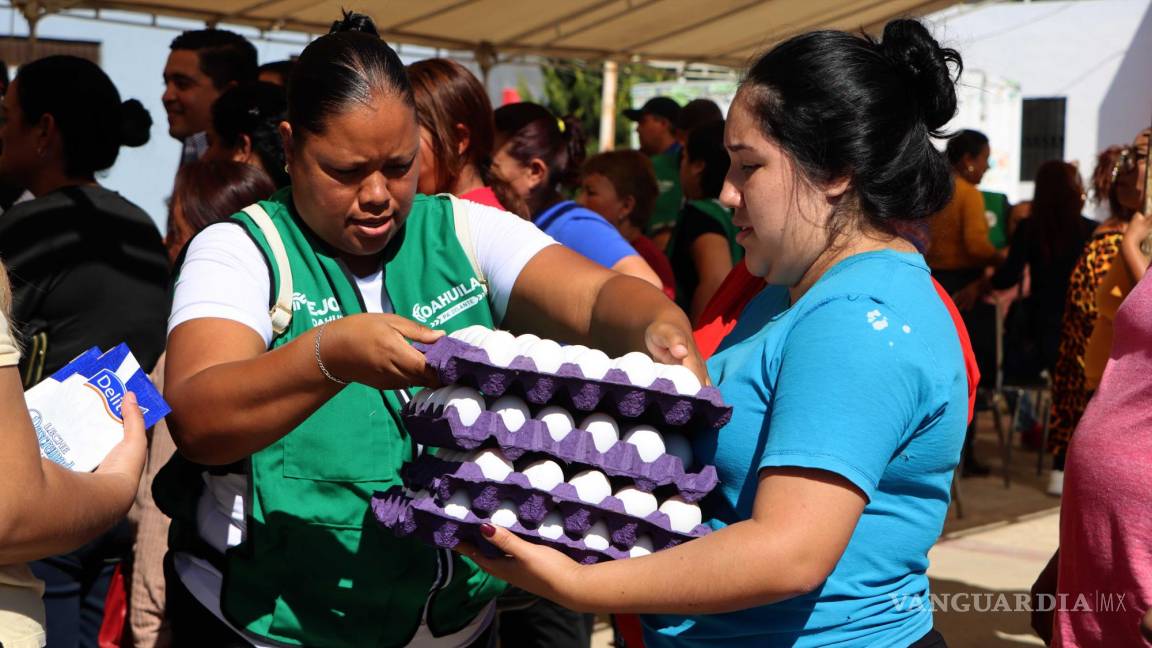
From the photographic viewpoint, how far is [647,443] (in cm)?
165

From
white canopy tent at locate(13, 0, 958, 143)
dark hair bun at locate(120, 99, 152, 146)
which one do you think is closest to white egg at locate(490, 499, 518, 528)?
dark hair bun at locate(120, 99, 152, 146)

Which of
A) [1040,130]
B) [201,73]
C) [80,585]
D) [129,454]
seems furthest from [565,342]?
[1040,130]

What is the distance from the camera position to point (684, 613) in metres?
1.55

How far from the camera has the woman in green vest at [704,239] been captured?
4789 mm

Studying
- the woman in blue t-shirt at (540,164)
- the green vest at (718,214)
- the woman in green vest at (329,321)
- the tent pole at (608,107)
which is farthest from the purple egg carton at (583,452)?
the tent pole at (608,107)

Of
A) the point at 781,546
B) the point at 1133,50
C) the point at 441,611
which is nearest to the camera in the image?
the point at 781,546

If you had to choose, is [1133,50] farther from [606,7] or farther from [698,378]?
[698,378]

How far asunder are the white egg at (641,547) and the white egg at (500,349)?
0.30 meters

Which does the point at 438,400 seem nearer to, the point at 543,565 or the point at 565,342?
the point at 543,565

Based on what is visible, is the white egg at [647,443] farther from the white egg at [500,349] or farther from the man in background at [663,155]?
the man in background at [663,155]

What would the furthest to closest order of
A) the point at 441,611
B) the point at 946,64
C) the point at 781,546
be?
the point at 441,611
the point at 946,64
the point at 781,546

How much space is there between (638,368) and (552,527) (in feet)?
0.82

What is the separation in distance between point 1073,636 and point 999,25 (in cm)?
1916

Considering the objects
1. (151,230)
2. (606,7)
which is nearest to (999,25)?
(606,7)
